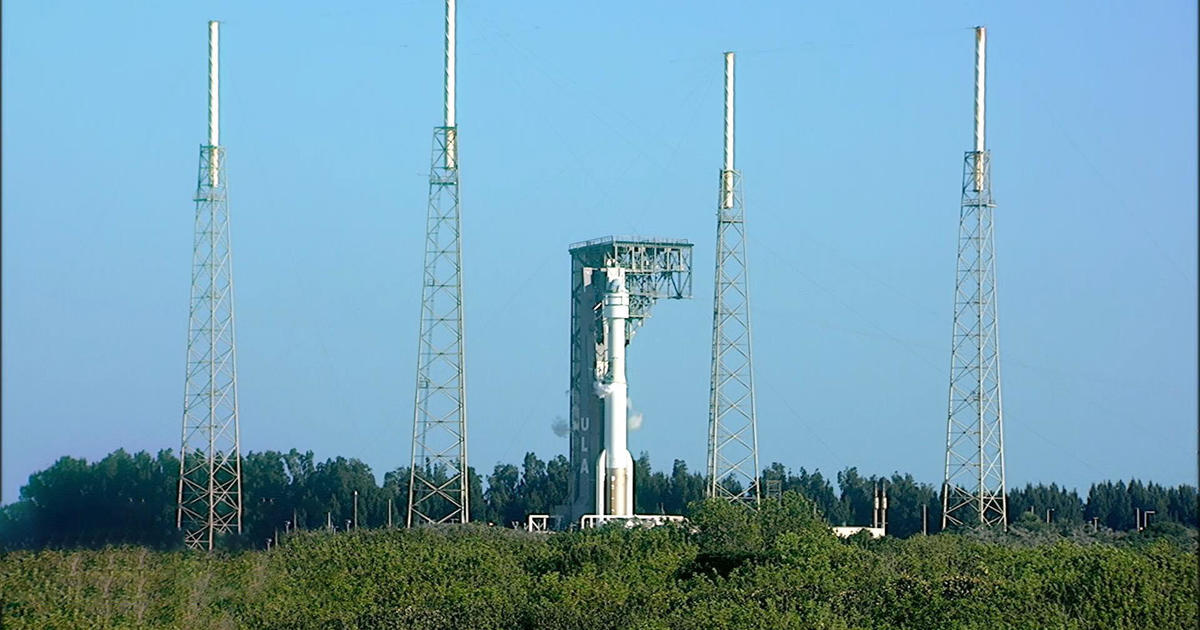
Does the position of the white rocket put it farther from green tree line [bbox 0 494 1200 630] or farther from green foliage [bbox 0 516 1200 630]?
green foliage [bbox 0 516 1200 630]

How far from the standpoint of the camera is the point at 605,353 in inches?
3182

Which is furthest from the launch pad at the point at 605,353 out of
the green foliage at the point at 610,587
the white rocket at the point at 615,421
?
the green foliage at the point at 610,587

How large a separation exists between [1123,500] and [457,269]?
51.0m

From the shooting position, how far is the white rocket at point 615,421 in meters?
79.0

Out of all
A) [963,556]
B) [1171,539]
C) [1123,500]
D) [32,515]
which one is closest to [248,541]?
[32,515]

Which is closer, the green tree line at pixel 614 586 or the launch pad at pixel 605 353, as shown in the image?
the green tree line at pixel 614 586

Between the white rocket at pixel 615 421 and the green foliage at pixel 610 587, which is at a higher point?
the white rocket at pixel 615 421

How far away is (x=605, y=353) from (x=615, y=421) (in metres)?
3.22

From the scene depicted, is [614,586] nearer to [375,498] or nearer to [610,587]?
[610,587]

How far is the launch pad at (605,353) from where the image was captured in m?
79.1

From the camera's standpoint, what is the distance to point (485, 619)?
46.6m

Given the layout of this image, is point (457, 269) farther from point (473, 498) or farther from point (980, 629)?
point (473, 498)

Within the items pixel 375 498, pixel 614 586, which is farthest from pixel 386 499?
pixel 614 586

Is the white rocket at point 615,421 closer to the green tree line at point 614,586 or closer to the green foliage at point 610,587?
the green tree line at point 614,586
